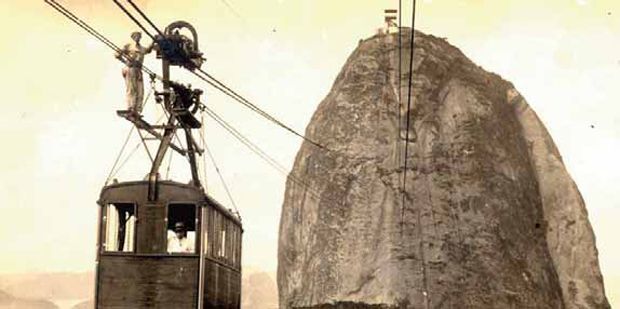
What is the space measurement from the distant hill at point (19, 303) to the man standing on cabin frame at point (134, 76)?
128m

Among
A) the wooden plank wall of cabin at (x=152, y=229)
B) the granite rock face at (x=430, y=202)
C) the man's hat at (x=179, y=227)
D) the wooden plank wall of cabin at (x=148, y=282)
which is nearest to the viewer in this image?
the wooden plank wall of cabin at (x=148, y=282)

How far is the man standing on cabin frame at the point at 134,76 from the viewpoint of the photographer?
1788 centimetres

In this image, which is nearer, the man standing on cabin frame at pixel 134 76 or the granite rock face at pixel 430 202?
the man standing on cabin frame at pixel 134 76

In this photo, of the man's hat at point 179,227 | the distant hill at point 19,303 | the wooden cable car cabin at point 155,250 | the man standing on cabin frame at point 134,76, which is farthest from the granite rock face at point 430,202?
the distant hill at point 19,303

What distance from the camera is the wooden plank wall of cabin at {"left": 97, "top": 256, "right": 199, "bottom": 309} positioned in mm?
15266

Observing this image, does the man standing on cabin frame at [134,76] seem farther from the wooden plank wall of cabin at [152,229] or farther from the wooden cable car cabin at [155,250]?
the wooden plank wall of cabin at [152,229]

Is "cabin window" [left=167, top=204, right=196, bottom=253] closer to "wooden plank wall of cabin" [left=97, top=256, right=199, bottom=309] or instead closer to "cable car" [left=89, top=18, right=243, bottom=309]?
"cable car" [left=89, top=18, right=243, bottom=309]

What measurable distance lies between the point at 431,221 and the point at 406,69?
34.0 feet

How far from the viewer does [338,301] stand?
40.9 m

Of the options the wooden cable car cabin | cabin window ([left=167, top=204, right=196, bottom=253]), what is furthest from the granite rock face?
the wooden cable car cabin

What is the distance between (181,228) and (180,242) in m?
0.31

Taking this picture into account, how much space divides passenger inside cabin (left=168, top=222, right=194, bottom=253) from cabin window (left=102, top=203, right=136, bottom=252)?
2.55 ft

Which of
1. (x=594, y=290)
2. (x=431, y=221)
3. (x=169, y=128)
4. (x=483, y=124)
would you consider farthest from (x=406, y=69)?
(x=169, y=128)

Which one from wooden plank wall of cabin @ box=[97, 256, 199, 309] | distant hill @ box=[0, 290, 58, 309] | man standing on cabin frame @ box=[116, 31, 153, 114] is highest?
man standing on cabin frame @ box=[116, 31, 153, 114]
